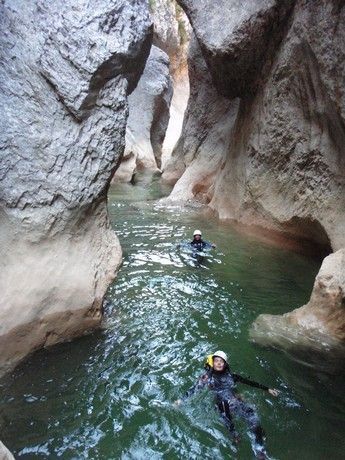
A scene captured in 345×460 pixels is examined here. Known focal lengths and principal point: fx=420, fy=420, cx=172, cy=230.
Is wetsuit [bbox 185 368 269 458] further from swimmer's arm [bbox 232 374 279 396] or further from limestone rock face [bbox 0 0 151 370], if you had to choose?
limestone rock face [bbox 0 0 151 370]

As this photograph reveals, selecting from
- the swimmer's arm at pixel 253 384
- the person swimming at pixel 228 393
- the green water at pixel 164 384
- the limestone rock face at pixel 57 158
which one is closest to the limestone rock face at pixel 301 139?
the green water at pixel 164 384

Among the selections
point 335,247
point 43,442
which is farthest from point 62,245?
point 335,247

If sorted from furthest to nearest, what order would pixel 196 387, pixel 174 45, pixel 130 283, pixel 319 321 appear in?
pixel 174 45 → pixel 130 283 → pixel 319 321 → pixel 196 387

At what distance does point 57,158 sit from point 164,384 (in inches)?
156

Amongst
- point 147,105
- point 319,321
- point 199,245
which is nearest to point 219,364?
point 319,321

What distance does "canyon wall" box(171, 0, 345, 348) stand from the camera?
10.4 m

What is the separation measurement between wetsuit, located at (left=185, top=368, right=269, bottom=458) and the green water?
134 mm

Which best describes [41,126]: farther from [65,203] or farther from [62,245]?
[62,245]

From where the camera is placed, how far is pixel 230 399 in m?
6.25

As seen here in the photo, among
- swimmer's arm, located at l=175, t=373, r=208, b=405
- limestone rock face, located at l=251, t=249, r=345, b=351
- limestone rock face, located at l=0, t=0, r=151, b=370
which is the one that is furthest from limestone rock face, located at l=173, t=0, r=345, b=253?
swimmer's arm, located at l=175, t=373, r=208, b=405

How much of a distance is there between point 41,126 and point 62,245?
6.31 feet

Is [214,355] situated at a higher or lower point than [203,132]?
lower

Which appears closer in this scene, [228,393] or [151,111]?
[228,393]

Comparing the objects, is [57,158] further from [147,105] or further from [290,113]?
[147,105]
